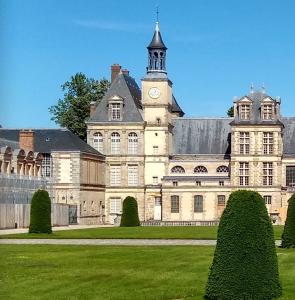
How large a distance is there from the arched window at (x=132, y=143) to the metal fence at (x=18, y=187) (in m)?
12.4

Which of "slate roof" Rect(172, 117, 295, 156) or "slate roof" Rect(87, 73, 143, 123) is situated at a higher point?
"slate roof" Rect(87, 73, 143, 123)

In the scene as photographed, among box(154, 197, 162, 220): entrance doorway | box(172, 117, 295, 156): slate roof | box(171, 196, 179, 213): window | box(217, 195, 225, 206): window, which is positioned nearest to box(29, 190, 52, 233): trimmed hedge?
box(171, 196, 179, 213): window

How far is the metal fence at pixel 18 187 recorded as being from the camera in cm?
4706

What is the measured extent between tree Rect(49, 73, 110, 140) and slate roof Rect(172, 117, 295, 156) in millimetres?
11317

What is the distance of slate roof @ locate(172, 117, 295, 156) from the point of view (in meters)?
68.1

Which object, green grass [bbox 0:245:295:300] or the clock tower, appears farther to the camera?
the clock tower

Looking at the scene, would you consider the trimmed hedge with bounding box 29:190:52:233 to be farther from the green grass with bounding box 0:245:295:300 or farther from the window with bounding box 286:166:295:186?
the window with bounding box 286:166:295:186

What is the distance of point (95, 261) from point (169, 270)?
2902 mm

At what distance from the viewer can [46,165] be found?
209ft

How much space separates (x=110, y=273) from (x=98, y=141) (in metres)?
47.6

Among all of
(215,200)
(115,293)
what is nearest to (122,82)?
(215,200)

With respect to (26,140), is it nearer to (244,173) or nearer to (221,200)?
(221,200)

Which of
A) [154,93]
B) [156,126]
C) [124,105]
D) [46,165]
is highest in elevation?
[154,93]

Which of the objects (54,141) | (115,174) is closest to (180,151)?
(115,174)
